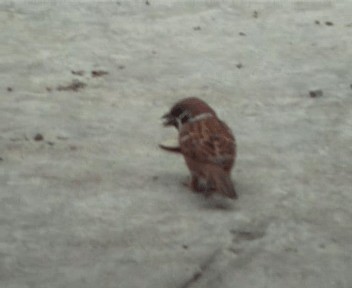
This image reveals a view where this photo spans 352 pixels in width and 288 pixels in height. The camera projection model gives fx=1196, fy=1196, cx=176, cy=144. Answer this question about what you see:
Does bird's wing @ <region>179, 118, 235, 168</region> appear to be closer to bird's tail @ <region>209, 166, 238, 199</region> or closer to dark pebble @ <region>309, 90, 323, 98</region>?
bird's tail @ <region>209, 166, 238, 199</region>

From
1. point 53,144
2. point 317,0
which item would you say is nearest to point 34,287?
point 53,144

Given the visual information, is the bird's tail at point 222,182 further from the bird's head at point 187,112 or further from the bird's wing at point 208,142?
the bird's head at point 187,112

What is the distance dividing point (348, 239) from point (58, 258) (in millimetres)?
1203

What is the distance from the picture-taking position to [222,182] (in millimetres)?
Result: 5234

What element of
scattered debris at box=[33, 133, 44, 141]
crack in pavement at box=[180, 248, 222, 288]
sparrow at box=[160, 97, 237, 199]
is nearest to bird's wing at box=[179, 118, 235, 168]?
sparrow at box=[160, 97, 237, 199]

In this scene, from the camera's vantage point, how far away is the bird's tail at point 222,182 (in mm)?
5177

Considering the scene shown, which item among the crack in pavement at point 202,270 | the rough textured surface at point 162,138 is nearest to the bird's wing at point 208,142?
the rough textured surface at point 162,138

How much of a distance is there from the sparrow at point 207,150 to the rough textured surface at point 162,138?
0.11 metres

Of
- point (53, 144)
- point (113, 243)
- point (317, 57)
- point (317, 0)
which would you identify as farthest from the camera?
point (317, 0)

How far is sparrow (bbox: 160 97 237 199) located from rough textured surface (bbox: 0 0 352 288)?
0.35 feet

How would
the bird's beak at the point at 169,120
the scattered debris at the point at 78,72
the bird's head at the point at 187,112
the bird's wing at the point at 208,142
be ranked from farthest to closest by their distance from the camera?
the scattered debris at the point at 78,72 < the bird's beak at the point at 169,120 < the bird's head at the point at 187,112 < the bird's wing at the point at 208,142

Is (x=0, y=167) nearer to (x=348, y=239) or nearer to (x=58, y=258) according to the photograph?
(x=58, y=258)

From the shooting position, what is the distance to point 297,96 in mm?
7160

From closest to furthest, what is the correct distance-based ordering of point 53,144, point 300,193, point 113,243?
point 113,243 → point 300,193 → point 53,144
